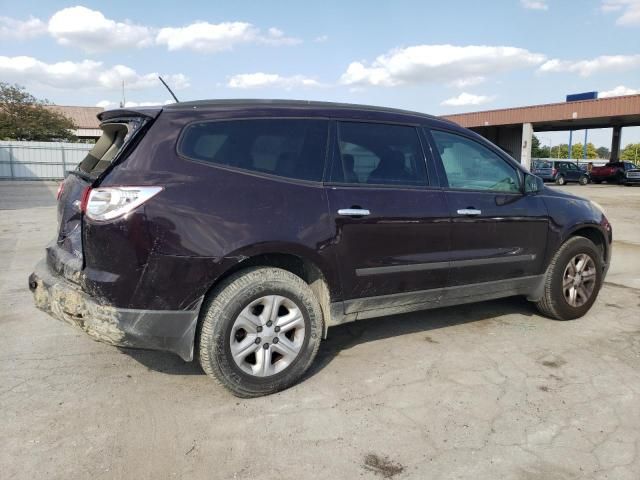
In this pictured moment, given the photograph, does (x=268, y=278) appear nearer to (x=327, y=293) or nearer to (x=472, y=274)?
(x=327, y=293)

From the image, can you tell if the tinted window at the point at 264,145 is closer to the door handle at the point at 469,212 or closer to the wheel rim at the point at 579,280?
the door handle at the point at 469,212

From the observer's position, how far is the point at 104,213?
278cm

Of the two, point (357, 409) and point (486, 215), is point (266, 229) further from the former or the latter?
point (486, 215)

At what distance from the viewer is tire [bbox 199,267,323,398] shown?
9.74 feet

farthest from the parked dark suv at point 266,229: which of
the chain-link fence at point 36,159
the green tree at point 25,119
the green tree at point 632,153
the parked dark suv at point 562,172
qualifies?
the green tree at point 632,153

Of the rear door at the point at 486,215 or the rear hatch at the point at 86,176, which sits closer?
the rear hatch at the point at 86,176

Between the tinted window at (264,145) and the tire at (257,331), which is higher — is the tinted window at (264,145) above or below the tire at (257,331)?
above

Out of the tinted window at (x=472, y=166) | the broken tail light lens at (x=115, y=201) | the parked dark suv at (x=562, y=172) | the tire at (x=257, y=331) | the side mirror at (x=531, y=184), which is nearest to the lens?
the broken tail light lens at (x=115, y=201)

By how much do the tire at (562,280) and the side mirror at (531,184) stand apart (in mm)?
605

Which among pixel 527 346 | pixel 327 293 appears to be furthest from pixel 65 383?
pixel 527 346

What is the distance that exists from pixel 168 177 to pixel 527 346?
302 cm

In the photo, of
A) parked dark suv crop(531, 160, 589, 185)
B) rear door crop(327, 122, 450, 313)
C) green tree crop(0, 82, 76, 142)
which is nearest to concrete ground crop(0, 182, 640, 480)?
rear door crop(327, 122, 450, 313)

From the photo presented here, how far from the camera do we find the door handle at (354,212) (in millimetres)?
3305

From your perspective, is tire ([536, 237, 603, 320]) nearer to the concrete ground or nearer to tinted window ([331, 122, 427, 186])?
the concrete ground
